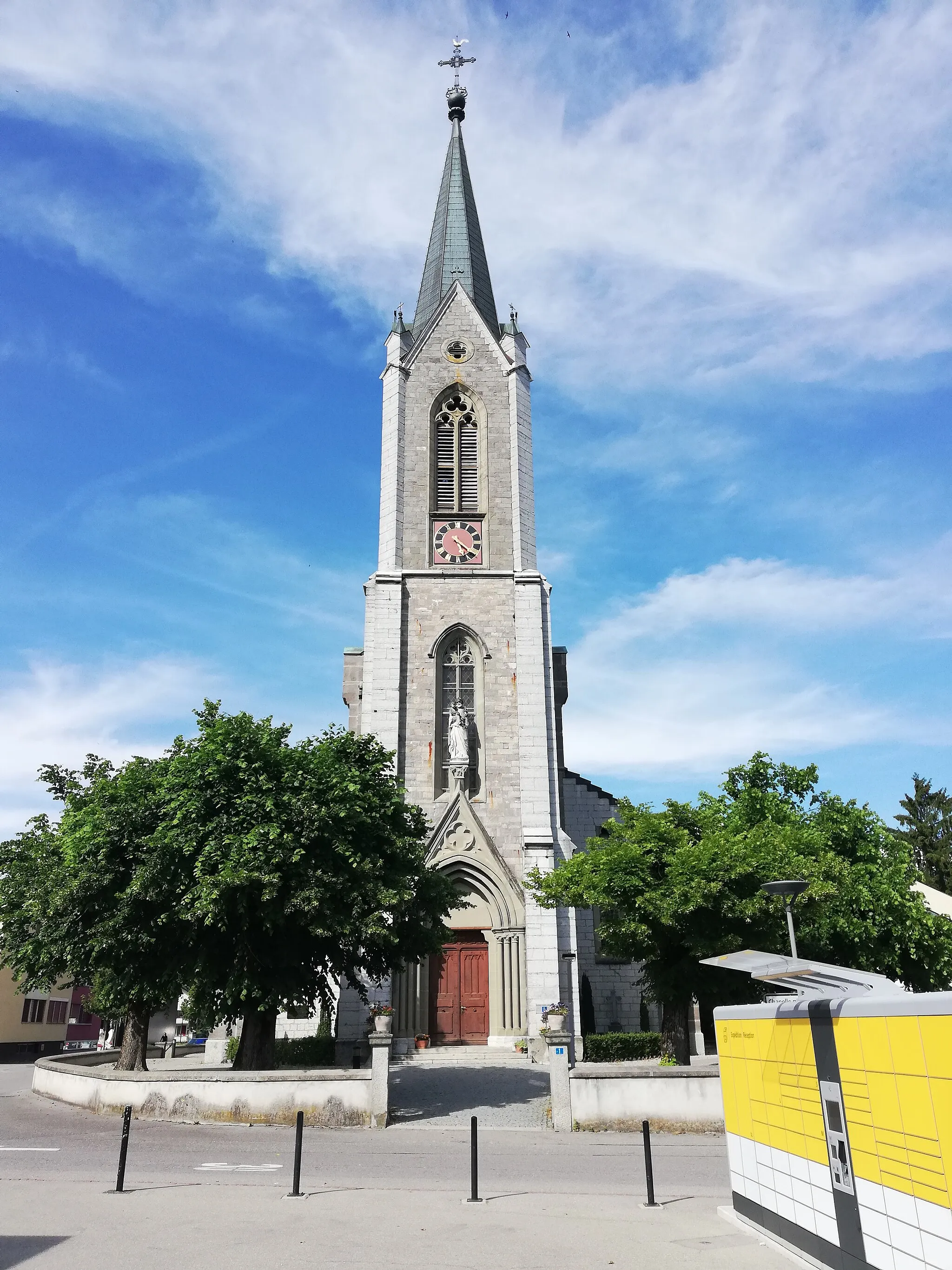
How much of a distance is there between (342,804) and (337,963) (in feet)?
11.9

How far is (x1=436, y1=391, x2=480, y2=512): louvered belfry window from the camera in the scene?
34375mm

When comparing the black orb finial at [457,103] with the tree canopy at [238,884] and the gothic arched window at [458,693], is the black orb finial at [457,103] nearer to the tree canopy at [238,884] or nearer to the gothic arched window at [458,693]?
the gothic arched window at [458,693]

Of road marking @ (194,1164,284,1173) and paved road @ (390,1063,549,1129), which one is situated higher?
paved road @ (390,1063,549,1129)

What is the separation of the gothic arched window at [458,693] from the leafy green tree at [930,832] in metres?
30.9

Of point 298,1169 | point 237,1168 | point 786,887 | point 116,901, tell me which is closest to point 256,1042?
point 116,901

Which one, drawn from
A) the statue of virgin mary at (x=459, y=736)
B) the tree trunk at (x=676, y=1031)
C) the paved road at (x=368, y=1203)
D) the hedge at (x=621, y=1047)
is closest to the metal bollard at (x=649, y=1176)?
the paved road at (x=368, y=1203)

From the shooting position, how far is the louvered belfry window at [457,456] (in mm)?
34375

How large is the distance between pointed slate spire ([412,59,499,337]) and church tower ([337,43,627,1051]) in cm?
15

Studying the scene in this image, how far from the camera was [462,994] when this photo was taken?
90.4ft

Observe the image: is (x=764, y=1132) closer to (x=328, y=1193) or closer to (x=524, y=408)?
(x=328, y=1193)

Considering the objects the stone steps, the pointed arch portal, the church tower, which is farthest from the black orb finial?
the stone steps

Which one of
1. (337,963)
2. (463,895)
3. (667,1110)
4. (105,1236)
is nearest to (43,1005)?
(463,895)

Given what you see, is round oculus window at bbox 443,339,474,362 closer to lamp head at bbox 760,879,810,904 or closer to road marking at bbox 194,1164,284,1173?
lamp head at bbox 760,879,810,904

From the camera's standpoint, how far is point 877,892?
26969 millimetres
